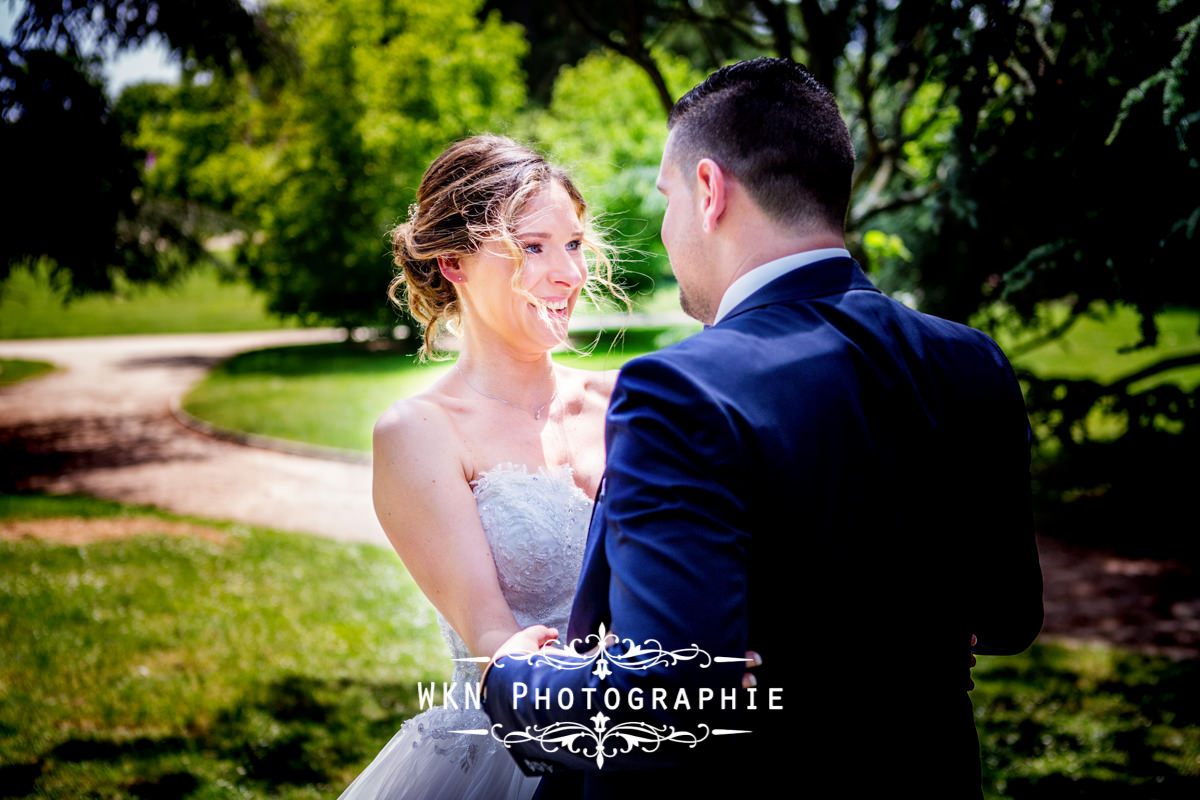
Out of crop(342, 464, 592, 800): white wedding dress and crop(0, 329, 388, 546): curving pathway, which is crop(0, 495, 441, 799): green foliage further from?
crop(342, 464, 592, 800): white wedding dress

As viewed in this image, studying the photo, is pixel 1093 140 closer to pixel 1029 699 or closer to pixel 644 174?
pixel 1029 699

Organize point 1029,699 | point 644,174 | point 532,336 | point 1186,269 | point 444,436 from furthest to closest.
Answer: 1. point 644,174
2. point 1029,699
3. point 1186,269
4. point 532,336
5. point 444,436

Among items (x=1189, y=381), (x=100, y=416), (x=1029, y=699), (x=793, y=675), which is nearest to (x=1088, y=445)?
(x=1029, y=699)

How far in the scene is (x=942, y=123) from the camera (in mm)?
6828

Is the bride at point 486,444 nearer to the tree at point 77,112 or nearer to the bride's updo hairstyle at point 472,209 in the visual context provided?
the bride's updo hairstyle at point 472,209

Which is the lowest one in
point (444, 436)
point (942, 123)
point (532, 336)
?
point (444, 436)

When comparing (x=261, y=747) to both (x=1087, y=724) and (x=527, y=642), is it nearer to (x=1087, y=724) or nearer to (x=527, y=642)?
(x=527, y=642)

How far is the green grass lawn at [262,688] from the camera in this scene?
4.90 meters

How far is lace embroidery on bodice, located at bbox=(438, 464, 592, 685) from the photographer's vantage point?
2.56 metres

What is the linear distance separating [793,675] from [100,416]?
1729cm

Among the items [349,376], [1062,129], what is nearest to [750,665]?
[1062,129]

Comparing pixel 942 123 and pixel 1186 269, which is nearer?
pixel 1186 269

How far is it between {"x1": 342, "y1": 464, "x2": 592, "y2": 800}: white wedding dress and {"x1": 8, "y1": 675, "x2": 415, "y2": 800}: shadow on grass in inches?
95.8

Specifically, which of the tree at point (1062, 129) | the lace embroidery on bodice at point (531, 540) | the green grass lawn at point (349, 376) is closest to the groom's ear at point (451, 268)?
the lace embroidery on bodice at point (531, 540)
